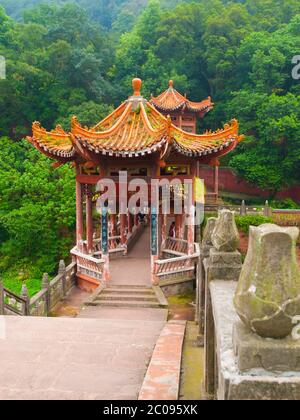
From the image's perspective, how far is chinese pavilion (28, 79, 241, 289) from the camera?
38.3ft

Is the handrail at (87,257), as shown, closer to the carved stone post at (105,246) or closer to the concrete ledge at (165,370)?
the carved stone post at (105,246)

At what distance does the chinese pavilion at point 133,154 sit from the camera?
38.3ft

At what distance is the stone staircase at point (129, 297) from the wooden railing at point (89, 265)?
860mm

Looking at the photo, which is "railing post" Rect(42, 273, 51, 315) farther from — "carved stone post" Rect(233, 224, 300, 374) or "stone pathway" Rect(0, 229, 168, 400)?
"carved stone post" Rect(233, 224, 300, 374)

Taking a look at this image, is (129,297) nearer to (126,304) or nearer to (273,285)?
(126,304)

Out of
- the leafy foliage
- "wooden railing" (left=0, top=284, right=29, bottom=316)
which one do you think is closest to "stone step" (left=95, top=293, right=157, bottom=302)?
"wooden railing" (left=0, top=284, right=29, bottom=316)

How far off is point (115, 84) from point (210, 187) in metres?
11.4

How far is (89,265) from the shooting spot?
1319cm

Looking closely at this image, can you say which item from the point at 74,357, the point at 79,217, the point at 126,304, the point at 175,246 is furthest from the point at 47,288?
the point at 74,357

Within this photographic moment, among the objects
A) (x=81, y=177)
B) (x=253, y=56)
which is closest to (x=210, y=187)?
(x=253, y=56)

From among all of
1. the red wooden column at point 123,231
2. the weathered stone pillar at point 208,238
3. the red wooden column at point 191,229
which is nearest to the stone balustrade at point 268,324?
the weathered stone pillar at point 208,238

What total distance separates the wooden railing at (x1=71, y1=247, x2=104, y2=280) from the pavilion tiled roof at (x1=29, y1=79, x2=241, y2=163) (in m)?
2.72

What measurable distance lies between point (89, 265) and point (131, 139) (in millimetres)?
3709
